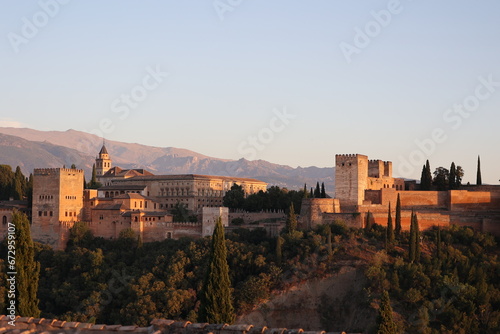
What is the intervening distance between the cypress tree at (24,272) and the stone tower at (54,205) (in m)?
25.2

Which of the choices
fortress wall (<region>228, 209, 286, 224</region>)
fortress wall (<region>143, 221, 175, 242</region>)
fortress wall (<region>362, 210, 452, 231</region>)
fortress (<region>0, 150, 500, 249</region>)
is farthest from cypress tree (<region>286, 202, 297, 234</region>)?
fortress wall (<region>143, 221, 175, 242</region>)

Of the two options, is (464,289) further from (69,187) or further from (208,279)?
(69,187)

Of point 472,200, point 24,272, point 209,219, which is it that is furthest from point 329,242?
point 24,272

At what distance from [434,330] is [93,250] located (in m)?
25.3

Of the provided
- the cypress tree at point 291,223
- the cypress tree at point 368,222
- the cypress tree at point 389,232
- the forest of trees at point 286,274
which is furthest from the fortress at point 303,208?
the cypress tree at point 389,232

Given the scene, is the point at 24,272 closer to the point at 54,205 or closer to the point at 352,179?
the point at 54,205

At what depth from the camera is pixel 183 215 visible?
207 feet

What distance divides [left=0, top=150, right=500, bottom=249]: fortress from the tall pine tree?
80.8 feet

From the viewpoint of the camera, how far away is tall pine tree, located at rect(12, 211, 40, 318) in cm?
A: 3192

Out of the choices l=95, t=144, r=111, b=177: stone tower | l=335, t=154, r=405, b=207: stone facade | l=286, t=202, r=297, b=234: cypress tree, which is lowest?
l=286, t=202, r=297, b=234: cypress tree

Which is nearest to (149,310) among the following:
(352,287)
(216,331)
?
(352,287)

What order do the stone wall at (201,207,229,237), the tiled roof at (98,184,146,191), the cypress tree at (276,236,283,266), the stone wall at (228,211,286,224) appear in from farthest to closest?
1. the tiled roof at (98,184,146,191)
2. the stone wall at (228,211,286,224)
3. the stone wall at (201,207,229,237)
4. the cypress tree at (276,236,283,266)

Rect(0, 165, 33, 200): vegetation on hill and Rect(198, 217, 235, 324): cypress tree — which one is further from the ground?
Rect(0, 165, 33, 200): vegetation on hill

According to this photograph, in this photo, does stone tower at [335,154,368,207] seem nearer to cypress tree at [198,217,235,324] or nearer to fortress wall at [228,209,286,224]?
fortress wall at [228,209,286,224]
